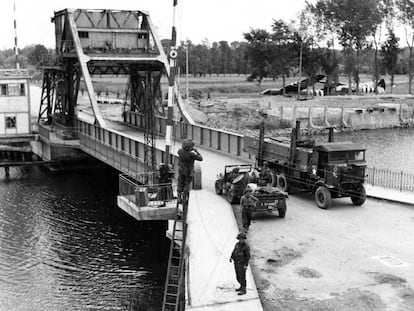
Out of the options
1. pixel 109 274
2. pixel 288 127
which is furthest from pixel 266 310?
pixel 288 127

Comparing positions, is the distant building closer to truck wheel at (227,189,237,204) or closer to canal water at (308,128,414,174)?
canal water at (308,128,414,174)

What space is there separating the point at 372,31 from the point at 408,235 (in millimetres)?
80971

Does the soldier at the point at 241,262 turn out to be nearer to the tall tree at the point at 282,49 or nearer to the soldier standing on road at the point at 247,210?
the soldier standing on road at the point at 247,210

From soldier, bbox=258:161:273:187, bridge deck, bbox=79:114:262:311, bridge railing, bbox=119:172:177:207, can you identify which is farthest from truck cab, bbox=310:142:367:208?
bridge railing, bbox=119:172:177:207

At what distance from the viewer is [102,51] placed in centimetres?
4481

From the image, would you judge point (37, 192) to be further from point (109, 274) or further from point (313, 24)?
point (313, 24)

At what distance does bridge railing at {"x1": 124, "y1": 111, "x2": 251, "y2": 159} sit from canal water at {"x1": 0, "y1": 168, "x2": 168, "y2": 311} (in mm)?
5953

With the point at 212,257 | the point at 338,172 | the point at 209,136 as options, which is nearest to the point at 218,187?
the point at 338,172

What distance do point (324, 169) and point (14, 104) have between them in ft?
106

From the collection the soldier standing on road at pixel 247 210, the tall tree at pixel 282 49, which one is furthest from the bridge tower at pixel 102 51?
the tall tree at pixel 282 49

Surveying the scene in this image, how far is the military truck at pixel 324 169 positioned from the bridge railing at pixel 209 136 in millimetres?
7346

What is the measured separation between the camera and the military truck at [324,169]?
22812mm

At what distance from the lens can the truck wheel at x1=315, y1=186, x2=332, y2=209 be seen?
2277 centimetres

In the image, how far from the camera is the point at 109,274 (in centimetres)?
2361
